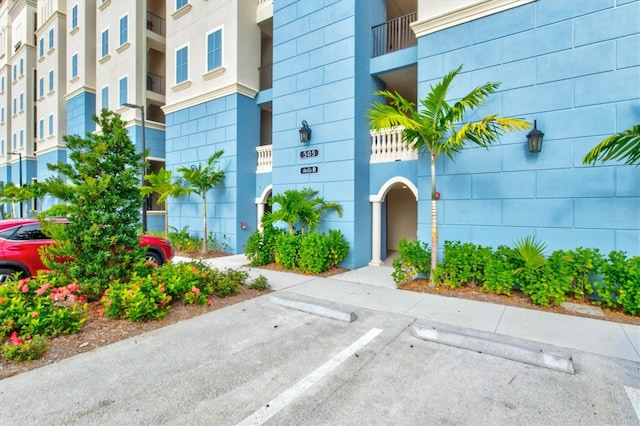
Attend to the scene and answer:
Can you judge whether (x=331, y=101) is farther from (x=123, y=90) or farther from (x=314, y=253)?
(x=123, y=90)

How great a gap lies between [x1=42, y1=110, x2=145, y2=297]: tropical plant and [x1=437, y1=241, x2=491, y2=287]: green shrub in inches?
228

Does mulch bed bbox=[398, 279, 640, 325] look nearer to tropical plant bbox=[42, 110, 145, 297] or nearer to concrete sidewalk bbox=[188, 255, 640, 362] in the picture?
concrete sidewalk bbox=[188, 255, 640, 362]

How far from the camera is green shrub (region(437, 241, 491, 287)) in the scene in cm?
606

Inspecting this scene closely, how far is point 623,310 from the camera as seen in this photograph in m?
4.87

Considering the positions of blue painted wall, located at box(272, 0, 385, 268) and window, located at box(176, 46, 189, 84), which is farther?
window, located at box(176, 46, 189, 84)

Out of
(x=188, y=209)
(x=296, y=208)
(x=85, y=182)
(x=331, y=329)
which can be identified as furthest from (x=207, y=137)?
(x=331, y=329)

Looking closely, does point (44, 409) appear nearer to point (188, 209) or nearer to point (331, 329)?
point (331, 329)

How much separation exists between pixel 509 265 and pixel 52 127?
25.0 m

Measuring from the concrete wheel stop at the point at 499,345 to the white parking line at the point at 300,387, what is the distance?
81cm

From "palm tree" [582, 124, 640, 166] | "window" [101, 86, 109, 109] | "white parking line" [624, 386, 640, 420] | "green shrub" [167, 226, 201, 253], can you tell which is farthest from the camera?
"window" [101, 86, 109, 109]

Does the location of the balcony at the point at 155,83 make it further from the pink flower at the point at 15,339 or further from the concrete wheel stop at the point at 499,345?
the concrete wheel stop at the point at 499,345

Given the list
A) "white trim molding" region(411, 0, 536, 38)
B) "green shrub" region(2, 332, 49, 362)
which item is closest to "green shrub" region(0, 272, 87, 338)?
"green shrub" region(2, 332, 49, 362)

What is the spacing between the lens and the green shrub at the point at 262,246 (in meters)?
8.82

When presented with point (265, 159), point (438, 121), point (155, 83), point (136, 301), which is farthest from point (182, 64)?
point (136, 301)
